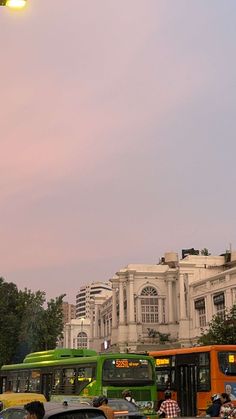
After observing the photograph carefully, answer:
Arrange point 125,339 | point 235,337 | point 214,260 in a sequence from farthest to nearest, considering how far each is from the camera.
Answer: point 125,339 → point 214,260 → point 235,337

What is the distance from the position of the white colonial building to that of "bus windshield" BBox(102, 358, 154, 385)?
43756 mm

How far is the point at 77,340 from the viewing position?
141 meters

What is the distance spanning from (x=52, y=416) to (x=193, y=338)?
6393 centimetres

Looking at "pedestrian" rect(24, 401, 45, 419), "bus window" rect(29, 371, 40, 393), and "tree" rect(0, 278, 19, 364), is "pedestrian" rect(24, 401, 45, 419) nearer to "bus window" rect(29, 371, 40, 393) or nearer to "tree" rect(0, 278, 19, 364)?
"bus window" rect(29, 371, 40, 393)

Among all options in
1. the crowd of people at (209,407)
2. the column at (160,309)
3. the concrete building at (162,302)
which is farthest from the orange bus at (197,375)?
the column at (160,309)

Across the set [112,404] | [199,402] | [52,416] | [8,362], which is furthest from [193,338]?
[52,416]

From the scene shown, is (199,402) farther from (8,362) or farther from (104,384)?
(8,362)

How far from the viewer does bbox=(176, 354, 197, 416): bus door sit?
2231 cm

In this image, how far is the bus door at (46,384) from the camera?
2256 centimetres

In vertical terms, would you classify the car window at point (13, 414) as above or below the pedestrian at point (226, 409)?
above

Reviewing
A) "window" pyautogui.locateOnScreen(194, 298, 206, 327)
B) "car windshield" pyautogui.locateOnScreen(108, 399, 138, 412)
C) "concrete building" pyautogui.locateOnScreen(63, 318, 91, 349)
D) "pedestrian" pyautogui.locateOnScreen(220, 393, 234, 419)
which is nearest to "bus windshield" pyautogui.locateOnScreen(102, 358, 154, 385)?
"car windshield" pyautogui.locateOnScreen(108, 399, 138, 412)

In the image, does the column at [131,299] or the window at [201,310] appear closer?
the window at [201,310]

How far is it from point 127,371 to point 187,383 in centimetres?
348

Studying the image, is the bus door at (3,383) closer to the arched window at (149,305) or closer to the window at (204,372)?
the window at (204,372)
